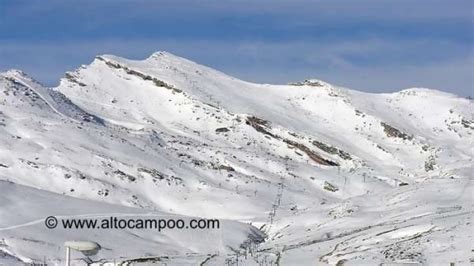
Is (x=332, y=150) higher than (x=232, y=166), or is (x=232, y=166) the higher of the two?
(x=332, y=150)

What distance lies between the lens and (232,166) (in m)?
69.3

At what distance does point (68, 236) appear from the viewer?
3909 cm

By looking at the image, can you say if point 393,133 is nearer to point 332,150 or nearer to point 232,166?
point 332,150

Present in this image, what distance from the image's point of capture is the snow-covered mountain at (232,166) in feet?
118

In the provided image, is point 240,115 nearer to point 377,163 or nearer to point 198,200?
point 377,163

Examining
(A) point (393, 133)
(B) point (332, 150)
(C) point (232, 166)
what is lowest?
(C) point (232, 166)

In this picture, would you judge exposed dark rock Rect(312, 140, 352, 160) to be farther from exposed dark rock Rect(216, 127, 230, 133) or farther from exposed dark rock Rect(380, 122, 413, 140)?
exposed dark rock Rect(380, 122, 413, 140)

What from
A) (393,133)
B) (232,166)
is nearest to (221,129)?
(232,166)

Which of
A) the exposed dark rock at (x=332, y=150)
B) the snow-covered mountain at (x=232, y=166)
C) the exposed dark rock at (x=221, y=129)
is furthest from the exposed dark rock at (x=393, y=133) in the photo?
the exposed dark rock at (x=221, y=129)

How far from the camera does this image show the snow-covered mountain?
35.9 m

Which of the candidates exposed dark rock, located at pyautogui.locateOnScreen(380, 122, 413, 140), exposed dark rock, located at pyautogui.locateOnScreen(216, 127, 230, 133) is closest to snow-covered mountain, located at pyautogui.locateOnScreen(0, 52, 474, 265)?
exposed dark rock, located at pyautogui.locateOnScreen(380, 122, 413, 140)

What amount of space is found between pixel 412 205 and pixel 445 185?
14.2 feet

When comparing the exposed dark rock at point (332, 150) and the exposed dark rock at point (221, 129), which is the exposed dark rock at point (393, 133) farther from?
the exposed dark rock at point (221, 129)

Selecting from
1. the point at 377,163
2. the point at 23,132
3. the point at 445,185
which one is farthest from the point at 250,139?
the point at 445,185
